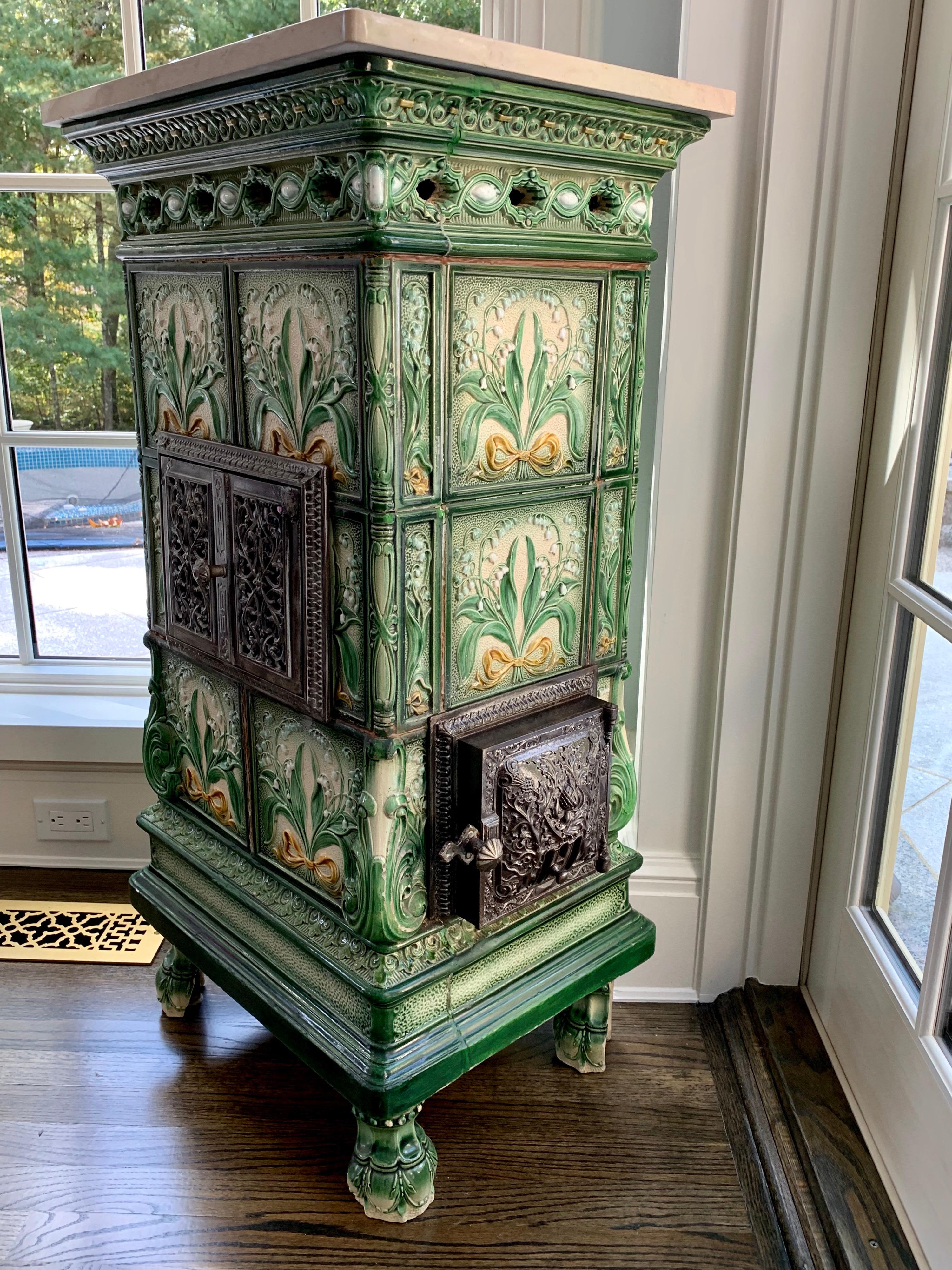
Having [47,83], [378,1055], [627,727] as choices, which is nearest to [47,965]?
[378,1055]

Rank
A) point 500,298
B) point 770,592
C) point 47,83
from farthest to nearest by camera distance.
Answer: point 47,83
point 770,592
point 500,298

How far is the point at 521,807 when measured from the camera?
4.54ft

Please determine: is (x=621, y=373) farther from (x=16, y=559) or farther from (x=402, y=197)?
(x=16, y=559)

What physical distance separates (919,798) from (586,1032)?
26.0 inches

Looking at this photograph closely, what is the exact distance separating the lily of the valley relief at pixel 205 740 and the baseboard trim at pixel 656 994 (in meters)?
0.80

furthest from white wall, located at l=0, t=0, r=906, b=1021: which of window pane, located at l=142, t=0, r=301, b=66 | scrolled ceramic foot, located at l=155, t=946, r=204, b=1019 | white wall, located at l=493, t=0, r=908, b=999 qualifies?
scrolled ceramic foot, located at l=155, t=946, r=204, b=1019

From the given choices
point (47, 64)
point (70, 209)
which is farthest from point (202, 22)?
point (70, 209)

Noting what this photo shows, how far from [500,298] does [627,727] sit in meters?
0.95

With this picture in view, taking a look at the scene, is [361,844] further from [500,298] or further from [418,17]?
[418,17]

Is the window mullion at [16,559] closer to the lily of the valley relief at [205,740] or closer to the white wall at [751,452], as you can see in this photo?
the lily of the valley relief at [205,740]

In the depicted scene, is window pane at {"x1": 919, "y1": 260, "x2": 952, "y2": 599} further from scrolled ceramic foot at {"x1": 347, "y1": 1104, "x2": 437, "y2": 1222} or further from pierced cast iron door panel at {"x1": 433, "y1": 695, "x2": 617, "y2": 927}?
scrolled ceramic foot at {"x1": 347, "y1": 1104, "x2": 437, "y2": 1222}

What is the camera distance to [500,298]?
129 centimetres

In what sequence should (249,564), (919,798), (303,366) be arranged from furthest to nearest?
(919,798), (249,564), (303,366)

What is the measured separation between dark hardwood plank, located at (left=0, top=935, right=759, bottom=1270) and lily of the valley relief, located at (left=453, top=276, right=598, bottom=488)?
101 cm
